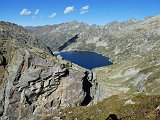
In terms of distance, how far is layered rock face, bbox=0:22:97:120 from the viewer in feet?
146

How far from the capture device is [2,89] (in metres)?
44.9

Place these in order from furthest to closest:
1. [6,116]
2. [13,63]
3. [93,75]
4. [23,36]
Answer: [23,36] → [93,75] → [13,63] → [6,116]

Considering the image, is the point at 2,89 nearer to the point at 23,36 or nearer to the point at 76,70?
the point at 76,70

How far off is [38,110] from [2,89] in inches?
267

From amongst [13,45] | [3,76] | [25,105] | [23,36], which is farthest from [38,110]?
[23,36]

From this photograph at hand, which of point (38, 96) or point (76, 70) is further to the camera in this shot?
point (76, 70)

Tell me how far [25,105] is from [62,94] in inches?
250

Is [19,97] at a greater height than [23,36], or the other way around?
[23,36]

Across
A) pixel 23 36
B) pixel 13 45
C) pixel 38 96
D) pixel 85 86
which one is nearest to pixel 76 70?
pixel 85 86

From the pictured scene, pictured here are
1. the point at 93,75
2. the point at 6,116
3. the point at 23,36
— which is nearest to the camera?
the point at 6,116

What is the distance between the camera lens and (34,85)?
1789 inches

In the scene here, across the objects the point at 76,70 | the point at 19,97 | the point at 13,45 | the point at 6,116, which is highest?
the point at 13,45

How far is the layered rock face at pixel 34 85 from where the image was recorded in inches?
1751

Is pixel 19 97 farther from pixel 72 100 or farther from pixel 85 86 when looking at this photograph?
pixel 85 86
